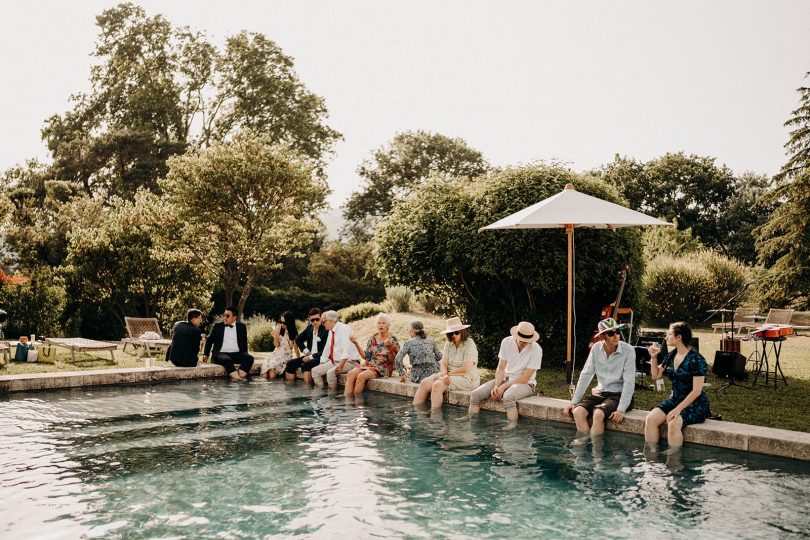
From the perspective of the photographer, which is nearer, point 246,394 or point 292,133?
point 246,394

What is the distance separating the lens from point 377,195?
53.0 meters

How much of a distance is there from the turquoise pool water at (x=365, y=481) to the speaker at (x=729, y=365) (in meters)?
3.93

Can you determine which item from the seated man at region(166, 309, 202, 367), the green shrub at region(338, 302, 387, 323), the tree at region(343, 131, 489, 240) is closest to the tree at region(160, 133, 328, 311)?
the green shrub at region(338, 302, 387, 323)

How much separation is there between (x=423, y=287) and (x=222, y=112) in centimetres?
2829

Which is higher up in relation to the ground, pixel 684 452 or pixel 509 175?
pixel 509 175

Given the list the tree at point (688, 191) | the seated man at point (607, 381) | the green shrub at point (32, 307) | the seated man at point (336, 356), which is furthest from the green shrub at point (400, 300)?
the tree at point (688, 191)

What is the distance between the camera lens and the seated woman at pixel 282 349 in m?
13.3

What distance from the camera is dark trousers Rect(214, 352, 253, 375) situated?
531 inches

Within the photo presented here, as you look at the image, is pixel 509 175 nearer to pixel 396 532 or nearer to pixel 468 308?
pixel 468 308

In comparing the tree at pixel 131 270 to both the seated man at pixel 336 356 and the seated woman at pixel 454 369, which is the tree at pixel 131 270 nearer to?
the seated man at pixel 336 356

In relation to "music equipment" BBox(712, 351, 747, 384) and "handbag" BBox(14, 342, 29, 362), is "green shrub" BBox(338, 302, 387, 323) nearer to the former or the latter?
"handbag" BBox(14, 342, 29, 362)

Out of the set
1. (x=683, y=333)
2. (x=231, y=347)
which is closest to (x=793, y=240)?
(x=231, y=347)

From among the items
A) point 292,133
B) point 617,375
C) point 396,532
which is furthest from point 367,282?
point 396,532

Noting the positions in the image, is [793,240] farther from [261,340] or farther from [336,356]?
[336,356]
